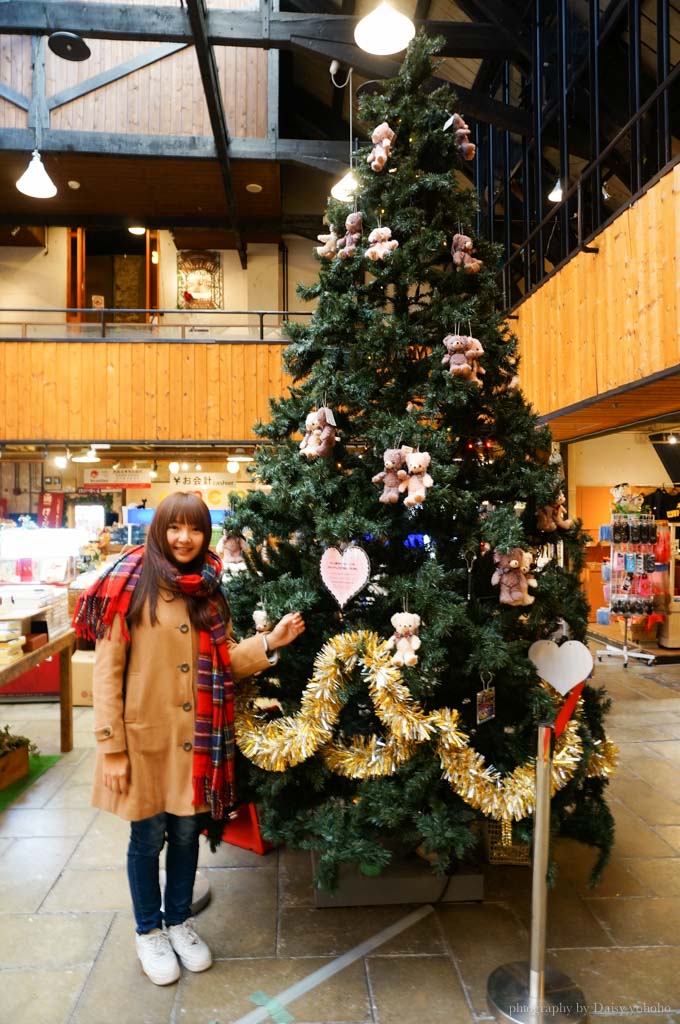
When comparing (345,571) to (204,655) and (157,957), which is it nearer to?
(204,655)

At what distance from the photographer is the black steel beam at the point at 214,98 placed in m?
6.29

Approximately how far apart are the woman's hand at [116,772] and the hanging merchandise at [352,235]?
1890 millimetres

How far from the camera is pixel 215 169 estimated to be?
9.87 meters

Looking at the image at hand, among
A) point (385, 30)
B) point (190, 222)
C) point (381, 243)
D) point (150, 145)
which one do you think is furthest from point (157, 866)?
point (190, 222)

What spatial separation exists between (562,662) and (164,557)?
1.38m

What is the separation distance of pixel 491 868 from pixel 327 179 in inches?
483

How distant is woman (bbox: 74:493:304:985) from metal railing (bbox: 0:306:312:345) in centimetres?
790

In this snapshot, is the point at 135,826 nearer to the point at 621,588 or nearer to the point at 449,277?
the point at 449,277

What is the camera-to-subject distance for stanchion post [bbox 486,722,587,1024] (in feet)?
6.54

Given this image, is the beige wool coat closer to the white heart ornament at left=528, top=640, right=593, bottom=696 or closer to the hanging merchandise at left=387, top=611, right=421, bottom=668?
the hanging merchandise at left=387, top=611, right=421, bottom=668

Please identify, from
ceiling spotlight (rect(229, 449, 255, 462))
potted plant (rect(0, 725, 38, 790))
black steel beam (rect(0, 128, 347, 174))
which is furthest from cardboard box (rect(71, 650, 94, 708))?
black steel beam (rect(0, 128, 347, 174))

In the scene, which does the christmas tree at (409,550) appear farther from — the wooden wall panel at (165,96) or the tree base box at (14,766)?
the wooden wall panel at (165,96)

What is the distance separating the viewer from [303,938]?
2.39 metres

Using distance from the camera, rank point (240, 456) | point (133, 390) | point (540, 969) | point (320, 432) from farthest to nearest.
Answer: point (240, 456)
point (133, 390)
point (320, 432)
point (540, 969)
